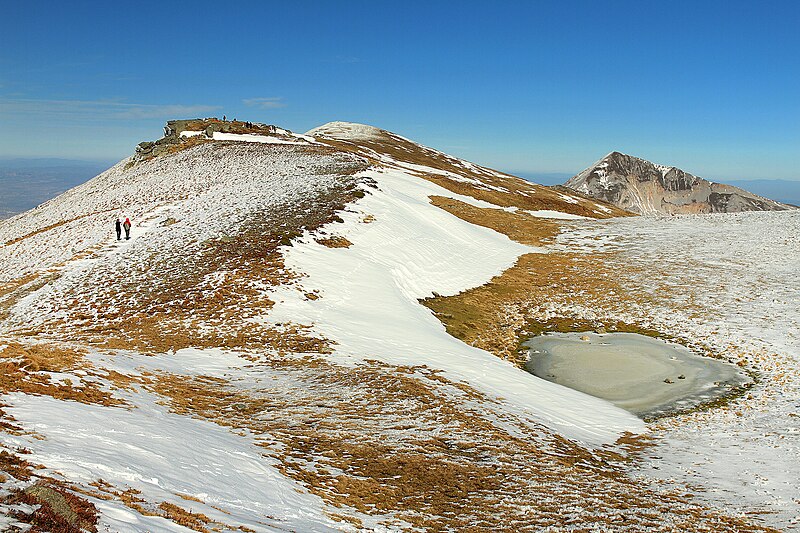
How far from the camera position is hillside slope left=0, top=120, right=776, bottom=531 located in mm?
10828

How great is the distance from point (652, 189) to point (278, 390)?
622 feet

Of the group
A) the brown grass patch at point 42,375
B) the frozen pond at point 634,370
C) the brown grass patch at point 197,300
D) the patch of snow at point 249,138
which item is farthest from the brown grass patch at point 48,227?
the frozen pond at point 634,370

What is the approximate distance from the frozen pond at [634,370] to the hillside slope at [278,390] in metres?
1.90

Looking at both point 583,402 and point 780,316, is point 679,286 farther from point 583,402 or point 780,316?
point 583,402

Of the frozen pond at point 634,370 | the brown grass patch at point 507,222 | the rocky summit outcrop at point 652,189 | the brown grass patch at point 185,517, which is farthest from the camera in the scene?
the rocky summit outcrop at point 652,189

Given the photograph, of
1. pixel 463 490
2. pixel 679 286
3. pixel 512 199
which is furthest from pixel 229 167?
pixel 463 490

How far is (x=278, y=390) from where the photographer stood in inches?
734

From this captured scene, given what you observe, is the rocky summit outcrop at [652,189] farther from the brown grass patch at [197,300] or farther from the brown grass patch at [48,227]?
the brown grass patch at [197,300]

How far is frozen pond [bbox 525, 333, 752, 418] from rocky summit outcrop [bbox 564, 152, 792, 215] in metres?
154

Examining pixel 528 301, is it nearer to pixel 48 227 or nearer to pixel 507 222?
pixel 507 222

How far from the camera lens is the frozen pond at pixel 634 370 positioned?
72.7 feet

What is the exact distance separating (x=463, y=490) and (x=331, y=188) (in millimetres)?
36750

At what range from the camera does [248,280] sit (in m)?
28.3

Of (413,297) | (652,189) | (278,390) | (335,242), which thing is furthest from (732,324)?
(652,189)
